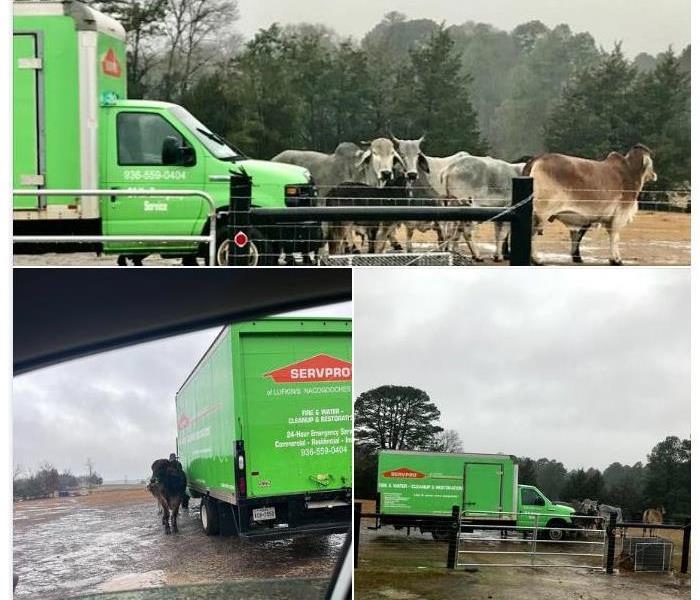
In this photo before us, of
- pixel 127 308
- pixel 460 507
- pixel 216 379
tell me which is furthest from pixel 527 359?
pixel 127 308

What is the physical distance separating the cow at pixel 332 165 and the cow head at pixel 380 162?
49mm

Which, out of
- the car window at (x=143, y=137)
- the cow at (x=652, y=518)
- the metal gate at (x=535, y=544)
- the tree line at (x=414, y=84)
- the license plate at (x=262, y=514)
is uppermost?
the tree line at (x=414, y=84)

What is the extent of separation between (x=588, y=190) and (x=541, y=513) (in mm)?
2019

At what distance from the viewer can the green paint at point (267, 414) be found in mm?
6266

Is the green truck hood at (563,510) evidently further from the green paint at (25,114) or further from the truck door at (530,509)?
the green paint at (25,114)

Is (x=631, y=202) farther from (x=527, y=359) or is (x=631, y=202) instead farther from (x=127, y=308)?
(x=127, y=308)

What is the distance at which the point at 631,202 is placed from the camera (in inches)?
257

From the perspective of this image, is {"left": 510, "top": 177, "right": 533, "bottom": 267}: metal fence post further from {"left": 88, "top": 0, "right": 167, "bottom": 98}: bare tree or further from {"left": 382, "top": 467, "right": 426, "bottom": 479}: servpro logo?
{"left": 88, "top": 0, "right": 167, "bottom": 98}: bare tree

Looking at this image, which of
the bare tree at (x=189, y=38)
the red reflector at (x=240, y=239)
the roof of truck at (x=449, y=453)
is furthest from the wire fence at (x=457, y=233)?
the roof of truck at (x=449, y=453)

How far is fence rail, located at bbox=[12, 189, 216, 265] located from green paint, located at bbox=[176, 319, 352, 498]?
A: 23.3 inches

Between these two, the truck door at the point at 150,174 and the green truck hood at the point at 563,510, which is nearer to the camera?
the truck door at the point at 150,174

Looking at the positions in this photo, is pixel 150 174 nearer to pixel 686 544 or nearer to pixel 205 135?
pixel 205 135
